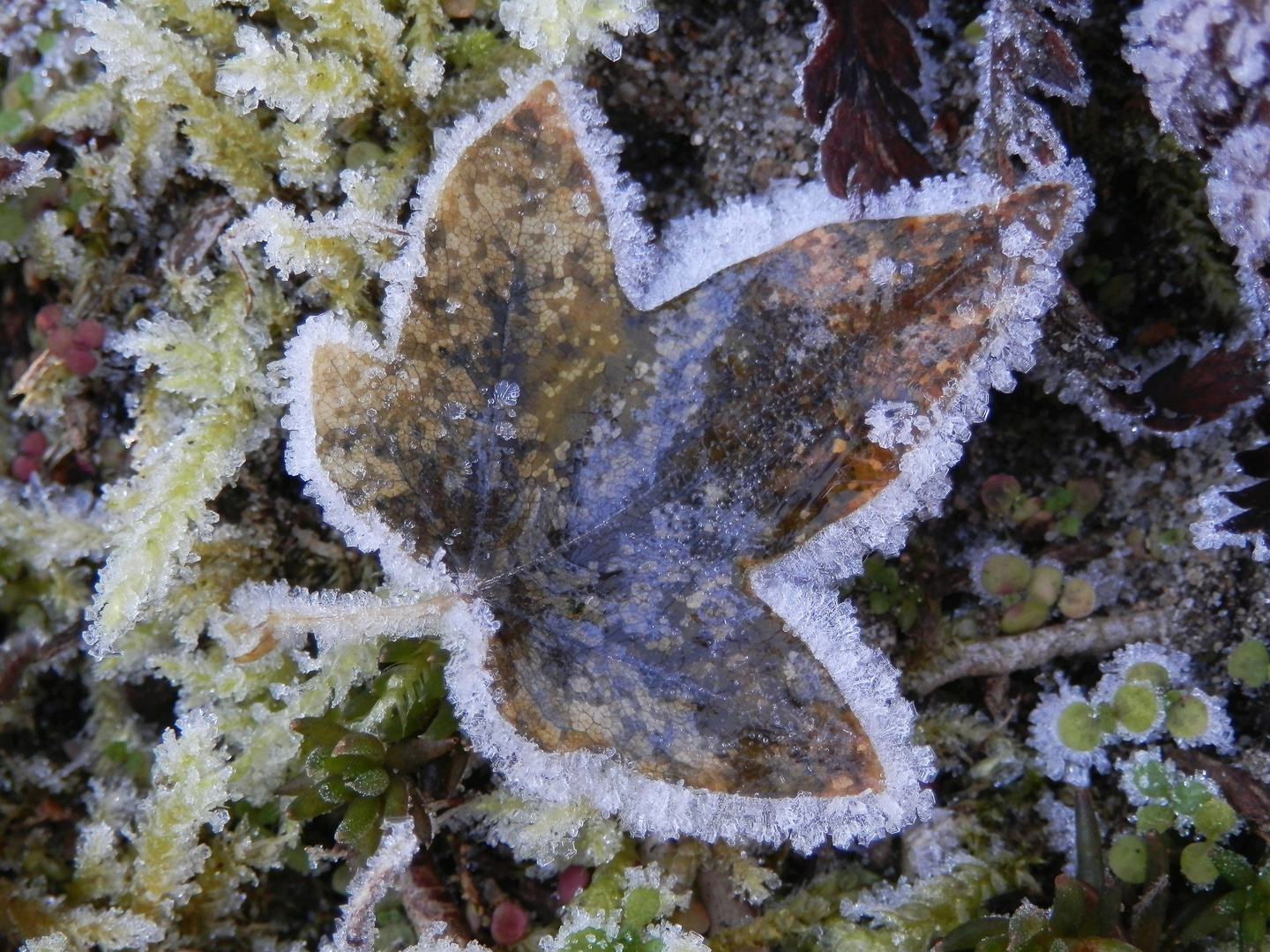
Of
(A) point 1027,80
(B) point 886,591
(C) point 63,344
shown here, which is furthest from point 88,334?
(A) point 1027,80

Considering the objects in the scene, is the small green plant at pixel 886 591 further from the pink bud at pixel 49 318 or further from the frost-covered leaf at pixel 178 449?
the pink bud at pixel 49 318

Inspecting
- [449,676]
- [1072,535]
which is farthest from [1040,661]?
[449,676]

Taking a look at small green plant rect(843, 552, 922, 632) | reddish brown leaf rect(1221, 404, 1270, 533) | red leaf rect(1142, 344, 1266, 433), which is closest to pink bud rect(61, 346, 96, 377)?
small green plant rect(843, 552, 922, 632)

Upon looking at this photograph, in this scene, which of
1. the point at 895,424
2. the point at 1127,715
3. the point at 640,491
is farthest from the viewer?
the point at 1127,715

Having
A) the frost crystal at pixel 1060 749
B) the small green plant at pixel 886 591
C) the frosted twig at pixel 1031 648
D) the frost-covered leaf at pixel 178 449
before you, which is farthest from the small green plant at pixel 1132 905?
the frost-covered leaf at pixel 178 449

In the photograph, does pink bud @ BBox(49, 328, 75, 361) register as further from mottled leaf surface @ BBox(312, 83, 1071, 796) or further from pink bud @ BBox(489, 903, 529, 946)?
pink bud @ BBox(489, 903, 529, 946)

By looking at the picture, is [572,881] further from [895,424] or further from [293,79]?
[293,79]

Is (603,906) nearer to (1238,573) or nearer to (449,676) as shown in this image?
(449,676)

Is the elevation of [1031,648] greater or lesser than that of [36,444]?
lesser
